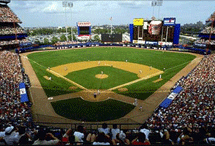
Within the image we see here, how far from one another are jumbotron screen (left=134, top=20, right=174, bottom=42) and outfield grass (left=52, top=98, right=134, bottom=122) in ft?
148

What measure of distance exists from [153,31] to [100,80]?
129 feet

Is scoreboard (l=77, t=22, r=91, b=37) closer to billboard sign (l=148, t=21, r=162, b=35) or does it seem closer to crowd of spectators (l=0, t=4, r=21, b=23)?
crowd of spectators (l=0, t=4, r=21, b=23)

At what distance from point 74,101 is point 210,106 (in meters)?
16.3

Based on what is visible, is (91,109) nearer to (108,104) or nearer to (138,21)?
(108,104)

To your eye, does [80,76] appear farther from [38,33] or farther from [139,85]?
[38,33]

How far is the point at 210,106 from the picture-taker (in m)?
16.8

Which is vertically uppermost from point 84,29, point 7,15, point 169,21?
point 7,15

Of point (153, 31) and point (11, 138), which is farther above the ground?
point (153, 31)

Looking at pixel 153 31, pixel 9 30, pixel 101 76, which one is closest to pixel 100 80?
pixel 101 76

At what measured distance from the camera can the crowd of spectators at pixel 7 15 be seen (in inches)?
2313

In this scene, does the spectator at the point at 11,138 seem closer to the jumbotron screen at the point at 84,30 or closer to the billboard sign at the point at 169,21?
the billboard sign at the point at 169,21

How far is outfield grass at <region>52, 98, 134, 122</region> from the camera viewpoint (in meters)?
19.3

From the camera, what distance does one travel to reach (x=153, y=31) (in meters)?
61.5

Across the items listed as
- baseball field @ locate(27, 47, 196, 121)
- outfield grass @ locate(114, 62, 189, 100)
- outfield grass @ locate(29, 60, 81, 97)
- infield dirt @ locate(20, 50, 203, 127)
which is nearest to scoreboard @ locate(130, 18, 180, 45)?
baseball field @ locate(27, 47, 196, 121)
